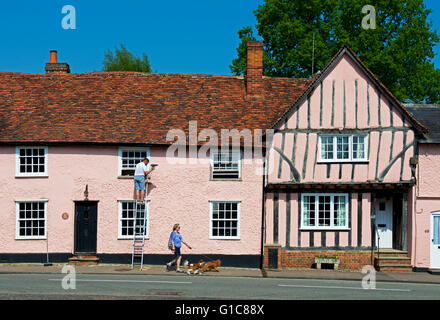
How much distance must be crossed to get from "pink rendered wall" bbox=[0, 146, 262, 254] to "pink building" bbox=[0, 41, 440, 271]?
0.04 meters

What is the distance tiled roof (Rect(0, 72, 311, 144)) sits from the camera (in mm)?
23286

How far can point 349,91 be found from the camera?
75.8 feet

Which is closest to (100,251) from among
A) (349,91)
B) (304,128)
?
(304,128)

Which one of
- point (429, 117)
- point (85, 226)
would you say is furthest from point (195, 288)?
point (429, 117)

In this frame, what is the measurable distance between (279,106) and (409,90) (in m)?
17.1

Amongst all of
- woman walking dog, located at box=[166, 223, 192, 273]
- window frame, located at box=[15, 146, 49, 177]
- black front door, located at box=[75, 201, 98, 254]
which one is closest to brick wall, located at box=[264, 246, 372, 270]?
woman walking dog, located at box=[166, 223, 192, 273]

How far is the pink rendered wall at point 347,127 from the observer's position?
22.8 meters

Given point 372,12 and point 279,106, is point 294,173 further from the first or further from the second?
point 372,12

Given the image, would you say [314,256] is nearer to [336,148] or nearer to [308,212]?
[308,212]

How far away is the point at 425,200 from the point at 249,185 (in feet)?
24.8

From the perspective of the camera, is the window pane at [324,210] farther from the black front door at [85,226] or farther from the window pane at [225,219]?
the black front door at [85,226]

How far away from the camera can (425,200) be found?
74.7 ft

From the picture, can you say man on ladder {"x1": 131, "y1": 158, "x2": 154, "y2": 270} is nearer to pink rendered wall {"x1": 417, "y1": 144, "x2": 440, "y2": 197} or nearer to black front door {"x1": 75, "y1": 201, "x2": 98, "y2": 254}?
black front door {"x1": 75, "y1": 201, "x2": 98, "y2": 254}
